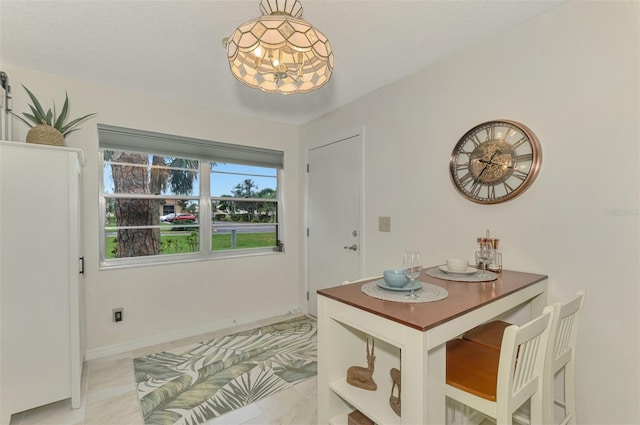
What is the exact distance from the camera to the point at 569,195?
1632mm

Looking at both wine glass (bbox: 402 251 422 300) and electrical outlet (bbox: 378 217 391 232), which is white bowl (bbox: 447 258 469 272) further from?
electrical outlet (bbox: 378 217 391 232)

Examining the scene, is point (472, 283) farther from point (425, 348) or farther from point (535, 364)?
point (425, 348)

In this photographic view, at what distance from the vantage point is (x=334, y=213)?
3.19 meters

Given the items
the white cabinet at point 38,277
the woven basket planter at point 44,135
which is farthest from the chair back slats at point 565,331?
the woven basket planter at point 44,135

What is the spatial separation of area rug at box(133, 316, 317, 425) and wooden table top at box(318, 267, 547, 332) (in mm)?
1183

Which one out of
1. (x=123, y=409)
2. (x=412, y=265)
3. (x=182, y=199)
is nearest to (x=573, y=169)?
(x=412, y=265)

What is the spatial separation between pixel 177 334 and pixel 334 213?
1977mm

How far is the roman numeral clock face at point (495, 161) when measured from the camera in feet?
5.81

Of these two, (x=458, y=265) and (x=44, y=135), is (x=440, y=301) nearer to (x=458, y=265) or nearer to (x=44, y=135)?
(x=458, y=265)

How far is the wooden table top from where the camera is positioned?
3.61 ft

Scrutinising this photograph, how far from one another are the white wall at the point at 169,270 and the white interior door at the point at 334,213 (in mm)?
315

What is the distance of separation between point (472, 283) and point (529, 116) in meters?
1.06

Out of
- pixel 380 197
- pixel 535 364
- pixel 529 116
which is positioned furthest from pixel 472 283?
pixel 380 197

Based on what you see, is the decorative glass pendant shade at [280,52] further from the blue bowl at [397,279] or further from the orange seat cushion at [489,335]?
the orange seat cushion at [489,335]
